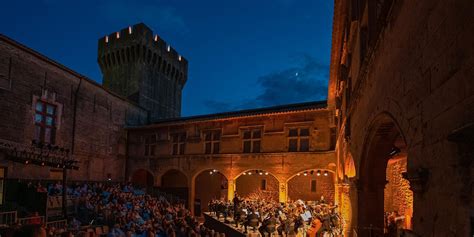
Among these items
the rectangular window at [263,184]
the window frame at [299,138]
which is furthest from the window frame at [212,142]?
the window frame at [299,138]

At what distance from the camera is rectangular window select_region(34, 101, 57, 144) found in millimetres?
21562

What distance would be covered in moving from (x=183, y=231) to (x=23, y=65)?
15.9 metres

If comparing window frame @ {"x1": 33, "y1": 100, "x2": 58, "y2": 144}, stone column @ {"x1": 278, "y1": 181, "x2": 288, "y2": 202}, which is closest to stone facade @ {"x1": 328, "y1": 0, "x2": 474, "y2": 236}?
stone column @ {"x1": 278, "y1": 181, "x2": 288, "y2": 202}

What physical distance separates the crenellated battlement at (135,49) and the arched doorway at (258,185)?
17.9 m

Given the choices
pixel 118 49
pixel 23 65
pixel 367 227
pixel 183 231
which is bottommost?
pixel 183 231

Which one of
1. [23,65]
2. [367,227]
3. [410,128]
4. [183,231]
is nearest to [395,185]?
[367,227]

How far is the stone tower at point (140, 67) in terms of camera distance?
119ft

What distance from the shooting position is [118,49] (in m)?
37.4

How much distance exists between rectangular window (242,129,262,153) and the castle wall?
11.6 m

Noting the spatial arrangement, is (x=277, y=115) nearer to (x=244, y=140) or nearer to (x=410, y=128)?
(x=244, y=140)

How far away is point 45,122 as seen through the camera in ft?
72.7

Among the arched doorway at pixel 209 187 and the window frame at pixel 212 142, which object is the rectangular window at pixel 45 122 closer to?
the window frame at pixel 212 142

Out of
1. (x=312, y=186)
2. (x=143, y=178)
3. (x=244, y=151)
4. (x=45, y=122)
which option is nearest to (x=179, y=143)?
(x=244, y=151)

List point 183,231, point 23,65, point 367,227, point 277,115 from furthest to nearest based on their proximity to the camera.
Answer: point 277,115 → point 23,65 → point 183,231 → point 367,227
